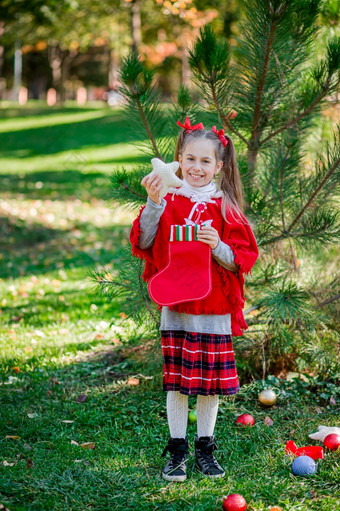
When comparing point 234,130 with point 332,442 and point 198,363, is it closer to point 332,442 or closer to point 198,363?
point 198,363

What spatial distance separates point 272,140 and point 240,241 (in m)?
1.07

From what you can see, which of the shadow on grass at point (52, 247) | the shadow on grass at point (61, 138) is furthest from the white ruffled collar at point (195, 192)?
the shadow on grass at point (61, 138)

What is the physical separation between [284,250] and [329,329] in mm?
564

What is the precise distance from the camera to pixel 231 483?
95.6 inches

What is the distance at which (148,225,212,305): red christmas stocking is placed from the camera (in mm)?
2348

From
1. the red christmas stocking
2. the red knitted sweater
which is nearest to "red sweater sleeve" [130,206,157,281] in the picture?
the red knitted sweater

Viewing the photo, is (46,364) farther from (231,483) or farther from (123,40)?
(123,40)

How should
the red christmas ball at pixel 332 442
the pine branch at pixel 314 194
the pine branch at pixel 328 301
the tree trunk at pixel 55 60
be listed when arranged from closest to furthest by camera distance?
the red christmas ball at pixel 332 442
the pine branch at pixel 314 194
the pine branch at pixel 328 301
the tree trunk at pixel 55 60

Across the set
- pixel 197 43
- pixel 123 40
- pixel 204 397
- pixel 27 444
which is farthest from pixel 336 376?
pixel 123 40

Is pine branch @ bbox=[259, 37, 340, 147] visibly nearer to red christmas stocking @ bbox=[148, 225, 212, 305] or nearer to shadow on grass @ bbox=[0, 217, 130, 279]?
red christmas stocking @ bbox=[148, 225, 212, 305]

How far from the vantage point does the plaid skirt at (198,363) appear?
244cm

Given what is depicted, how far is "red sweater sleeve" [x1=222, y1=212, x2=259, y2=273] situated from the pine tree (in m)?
0.62

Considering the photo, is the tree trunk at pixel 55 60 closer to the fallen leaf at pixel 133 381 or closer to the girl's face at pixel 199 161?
the fallen leaf at pixel 133 381

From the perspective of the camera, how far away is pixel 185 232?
7.80ft
